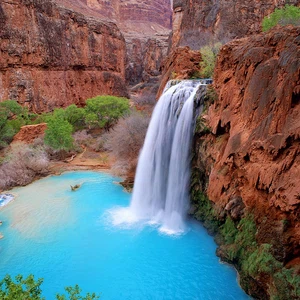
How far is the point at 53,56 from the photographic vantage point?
29.4 m

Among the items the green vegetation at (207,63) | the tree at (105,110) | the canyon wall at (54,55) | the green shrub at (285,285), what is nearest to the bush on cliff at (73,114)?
the tree at (105,110)

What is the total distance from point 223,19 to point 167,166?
19.3 meters

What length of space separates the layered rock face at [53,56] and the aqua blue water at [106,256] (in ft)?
59.3

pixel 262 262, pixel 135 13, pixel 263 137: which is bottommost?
pixel 262 262

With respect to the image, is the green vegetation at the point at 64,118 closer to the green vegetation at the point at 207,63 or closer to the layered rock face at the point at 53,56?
the layered rock face at the point at 53,56

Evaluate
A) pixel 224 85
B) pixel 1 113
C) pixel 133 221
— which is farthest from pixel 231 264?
pixel 1 113

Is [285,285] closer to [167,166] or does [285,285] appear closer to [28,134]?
[167,166]

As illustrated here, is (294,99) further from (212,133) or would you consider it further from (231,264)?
(231,264)

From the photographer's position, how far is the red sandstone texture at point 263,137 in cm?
614

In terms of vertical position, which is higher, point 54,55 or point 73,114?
point 54,55

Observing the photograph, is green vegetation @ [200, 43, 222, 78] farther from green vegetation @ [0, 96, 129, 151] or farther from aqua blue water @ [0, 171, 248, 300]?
aqua blue water @ [0, 171, 248, 300]

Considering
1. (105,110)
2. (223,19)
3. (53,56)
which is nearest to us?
(223,19)

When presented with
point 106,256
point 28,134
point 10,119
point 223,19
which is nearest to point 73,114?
point 28,134

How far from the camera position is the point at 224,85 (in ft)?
33.2
